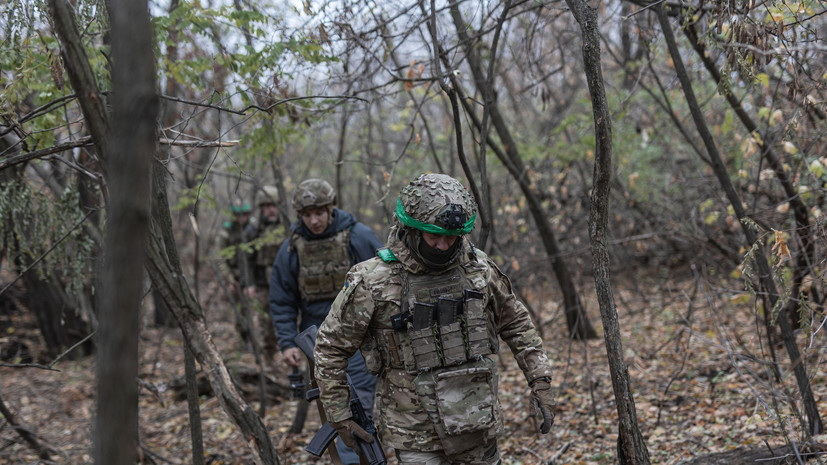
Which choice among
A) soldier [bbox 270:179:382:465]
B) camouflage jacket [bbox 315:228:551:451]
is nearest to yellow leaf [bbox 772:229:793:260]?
camouflage jacket [bbox 315:228:551:451]

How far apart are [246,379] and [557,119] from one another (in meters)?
7.15

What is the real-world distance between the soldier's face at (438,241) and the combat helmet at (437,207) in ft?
0.15

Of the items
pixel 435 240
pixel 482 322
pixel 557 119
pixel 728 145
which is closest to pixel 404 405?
pixel 482 322

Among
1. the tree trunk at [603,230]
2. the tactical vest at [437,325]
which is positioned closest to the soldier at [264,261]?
the tactical vest at [437,325]

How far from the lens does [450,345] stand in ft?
9.39

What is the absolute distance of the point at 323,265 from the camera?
4.62m

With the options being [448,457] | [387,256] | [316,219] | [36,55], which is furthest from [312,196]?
[448,457]

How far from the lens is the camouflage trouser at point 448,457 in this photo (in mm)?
2863

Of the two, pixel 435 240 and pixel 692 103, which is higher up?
pixel 692 103

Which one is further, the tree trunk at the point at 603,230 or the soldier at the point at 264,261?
the soldier at the point at 264,261

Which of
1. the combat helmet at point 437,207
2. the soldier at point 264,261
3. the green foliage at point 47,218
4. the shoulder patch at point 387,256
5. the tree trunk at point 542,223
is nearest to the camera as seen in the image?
the combat helmet at point 437,207

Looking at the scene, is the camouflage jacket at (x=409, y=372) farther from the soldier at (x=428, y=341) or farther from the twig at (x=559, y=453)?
the twig at (x=559, y=453)

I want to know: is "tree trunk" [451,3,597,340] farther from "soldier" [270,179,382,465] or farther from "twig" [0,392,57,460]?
"twig" [0,392,57,460]

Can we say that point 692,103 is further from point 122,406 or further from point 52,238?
point 52,238
